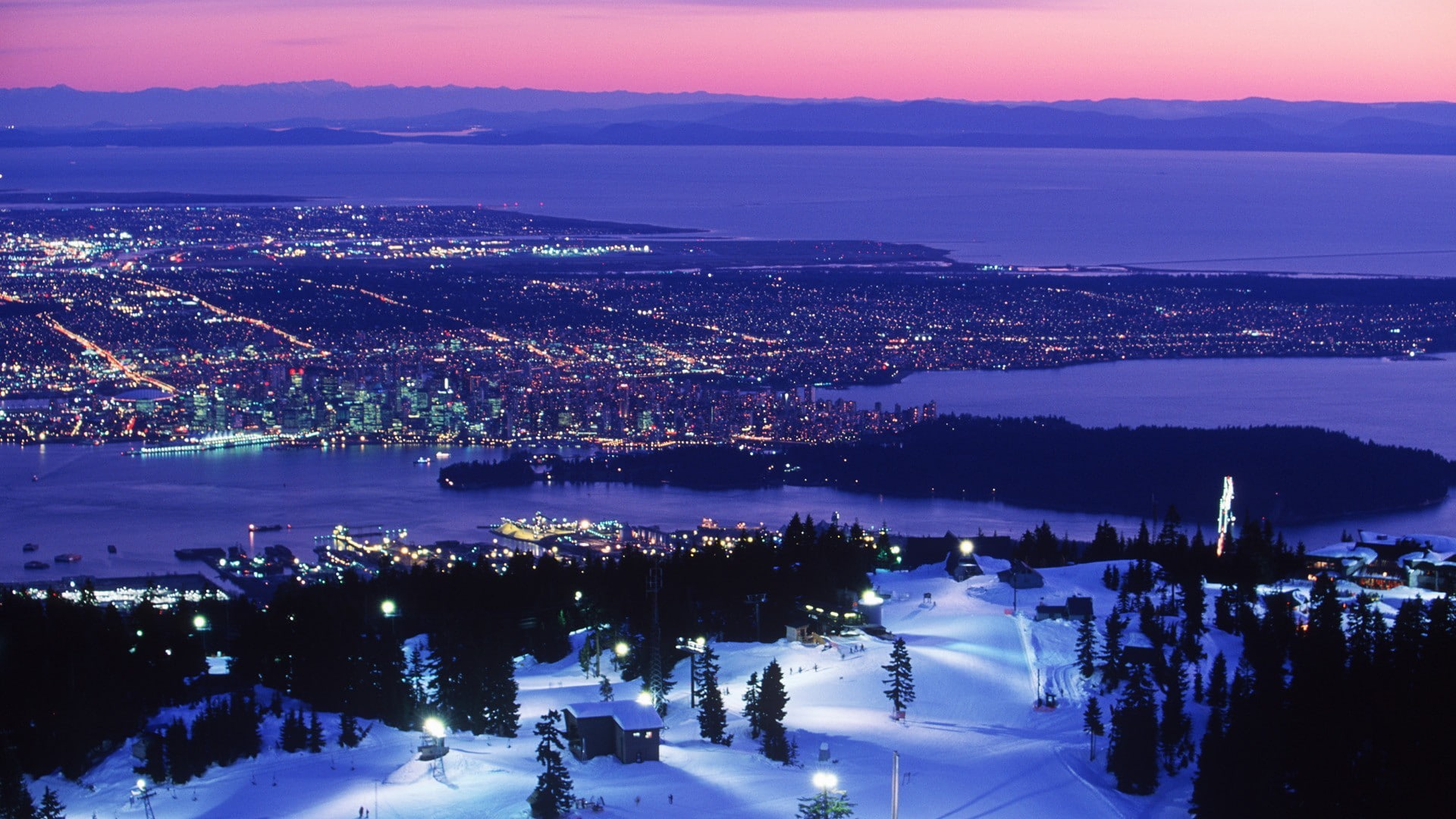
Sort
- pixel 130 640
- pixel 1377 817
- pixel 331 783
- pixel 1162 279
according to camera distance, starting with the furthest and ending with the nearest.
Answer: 1. pixel 1162 279
2. pixel 130 640
3. pixel 331 783
4. pixel 1377 817

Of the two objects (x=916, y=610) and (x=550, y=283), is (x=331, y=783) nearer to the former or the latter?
(x=916, y=610)

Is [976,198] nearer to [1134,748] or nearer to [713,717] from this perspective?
[713,717]

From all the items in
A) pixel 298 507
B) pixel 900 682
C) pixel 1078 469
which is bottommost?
pixel 298 507

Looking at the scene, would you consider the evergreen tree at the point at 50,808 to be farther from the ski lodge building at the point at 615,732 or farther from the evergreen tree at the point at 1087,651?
the evergreen tree at the point at 1087,651

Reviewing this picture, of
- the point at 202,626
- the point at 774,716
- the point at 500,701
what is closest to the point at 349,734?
the point at 500,701

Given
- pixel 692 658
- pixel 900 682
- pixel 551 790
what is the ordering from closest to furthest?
pixel 551 790, pixel 900 682, pixel 692 658

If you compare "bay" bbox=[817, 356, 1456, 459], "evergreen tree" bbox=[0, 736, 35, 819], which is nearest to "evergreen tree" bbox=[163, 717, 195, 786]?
"evergreen tree" bbox=[0, 736, 35, 819]

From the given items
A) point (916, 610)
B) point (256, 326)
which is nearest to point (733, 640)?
point (916, 610)
